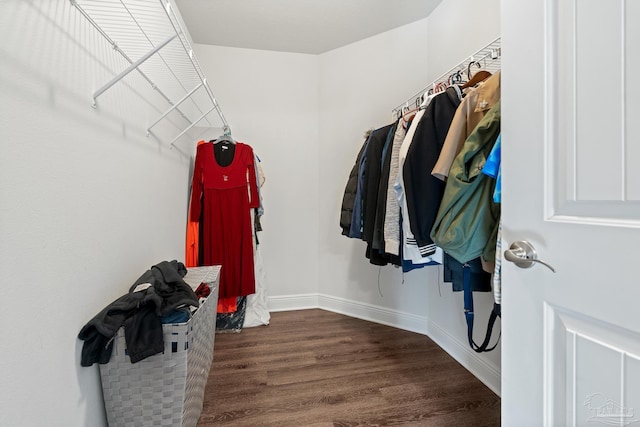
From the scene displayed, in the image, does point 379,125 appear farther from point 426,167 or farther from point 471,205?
point 471,205

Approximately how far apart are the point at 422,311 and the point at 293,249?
1.24 meters

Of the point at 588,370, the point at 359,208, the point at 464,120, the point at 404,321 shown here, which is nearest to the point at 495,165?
the point at 464,120

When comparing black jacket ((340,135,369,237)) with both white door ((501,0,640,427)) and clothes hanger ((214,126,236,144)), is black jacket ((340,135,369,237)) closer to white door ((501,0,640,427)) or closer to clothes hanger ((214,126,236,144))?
clothes hanger ((214,126,236,144))

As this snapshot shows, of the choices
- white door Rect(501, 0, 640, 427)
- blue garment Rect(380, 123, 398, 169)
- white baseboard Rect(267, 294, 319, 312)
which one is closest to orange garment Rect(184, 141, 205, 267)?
white baseboard Rect(267, 294, 319, 312)

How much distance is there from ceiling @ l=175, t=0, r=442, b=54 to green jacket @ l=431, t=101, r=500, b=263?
1.59 meters

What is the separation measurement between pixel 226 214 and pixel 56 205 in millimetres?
1339

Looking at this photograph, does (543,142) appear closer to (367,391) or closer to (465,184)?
(465,184)

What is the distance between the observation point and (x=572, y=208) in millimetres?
562

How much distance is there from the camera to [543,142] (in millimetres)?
612

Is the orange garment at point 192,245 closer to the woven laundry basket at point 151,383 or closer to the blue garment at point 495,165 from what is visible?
the woven laundry basket at point 151,383

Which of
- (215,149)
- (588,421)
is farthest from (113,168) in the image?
(588,421)

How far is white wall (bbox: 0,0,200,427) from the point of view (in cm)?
64

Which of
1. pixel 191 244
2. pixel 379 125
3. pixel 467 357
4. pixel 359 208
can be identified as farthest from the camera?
pixel 379 125

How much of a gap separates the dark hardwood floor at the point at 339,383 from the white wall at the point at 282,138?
68 centimetres
